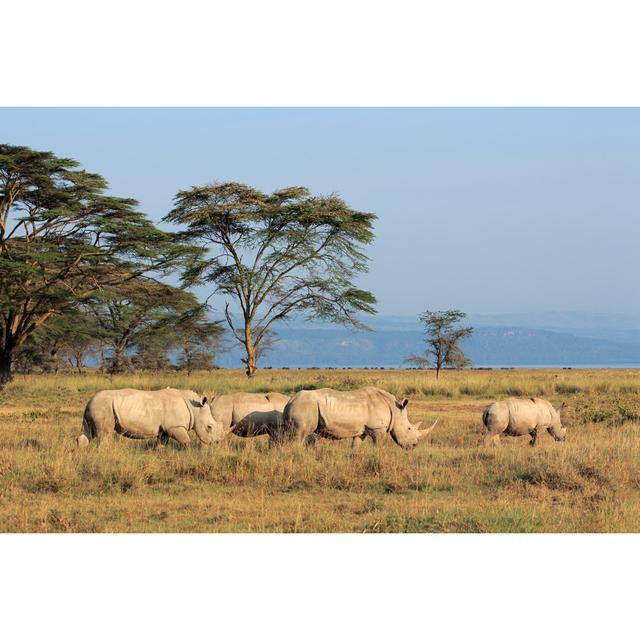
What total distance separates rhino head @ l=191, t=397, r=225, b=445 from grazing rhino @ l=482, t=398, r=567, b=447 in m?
4.15

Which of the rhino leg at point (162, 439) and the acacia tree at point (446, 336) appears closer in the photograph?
the rhino leg at point (162, 439)

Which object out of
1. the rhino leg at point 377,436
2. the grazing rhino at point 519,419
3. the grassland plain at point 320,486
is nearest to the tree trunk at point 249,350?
the grassland plain at point 320,486

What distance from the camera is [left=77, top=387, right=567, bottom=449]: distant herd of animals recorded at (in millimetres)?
12008

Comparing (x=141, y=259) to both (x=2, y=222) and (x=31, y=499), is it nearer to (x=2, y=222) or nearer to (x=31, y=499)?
(x=2, y=222)

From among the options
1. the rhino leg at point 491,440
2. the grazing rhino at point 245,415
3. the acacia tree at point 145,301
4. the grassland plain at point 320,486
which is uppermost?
the acacia tree at point 145,301

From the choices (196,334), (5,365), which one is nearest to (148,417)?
(5,365)

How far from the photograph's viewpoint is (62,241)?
31438 mm

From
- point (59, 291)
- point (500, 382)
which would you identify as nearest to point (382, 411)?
point (500, 382)

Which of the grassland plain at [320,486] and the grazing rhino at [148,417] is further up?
the grazing rhino at [148,417]

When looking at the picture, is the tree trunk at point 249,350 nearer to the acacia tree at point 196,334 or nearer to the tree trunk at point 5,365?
the acacia tree at point 196,334

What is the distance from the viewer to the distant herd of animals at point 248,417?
39.4ft

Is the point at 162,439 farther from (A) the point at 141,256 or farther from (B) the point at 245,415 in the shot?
(A) the point at 141,256

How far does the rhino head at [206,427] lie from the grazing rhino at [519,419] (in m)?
4.15

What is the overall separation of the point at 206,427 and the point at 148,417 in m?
0.84
